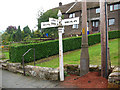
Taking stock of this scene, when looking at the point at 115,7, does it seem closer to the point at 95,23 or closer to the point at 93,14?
the point at 93,14

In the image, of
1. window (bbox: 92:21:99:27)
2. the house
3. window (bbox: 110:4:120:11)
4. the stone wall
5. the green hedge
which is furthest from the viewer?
window (bbox: 92:21:99:27)

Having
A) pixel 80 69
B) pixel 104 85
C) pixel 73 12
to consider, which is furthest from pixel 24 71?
pixel 73 12

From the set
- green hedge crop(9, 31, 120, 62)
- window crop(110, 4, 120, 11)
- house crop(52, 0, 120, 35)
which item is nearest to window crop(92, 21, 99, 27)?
house crop(52, 0, 120, 35)

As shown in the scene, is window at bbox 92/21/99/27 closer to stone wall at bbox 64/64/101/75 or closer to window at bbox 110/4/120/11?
window at bbox 110/4/120/11

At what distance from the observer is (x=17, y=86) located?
5.32 metres

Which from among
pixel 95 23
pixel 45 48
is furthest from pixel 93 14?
pixel 45 48

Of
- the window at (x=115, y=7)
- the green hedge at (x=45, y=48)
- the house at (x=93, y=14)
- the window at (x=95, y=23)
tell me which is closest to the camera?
the green hedge at (x=45, y=48)

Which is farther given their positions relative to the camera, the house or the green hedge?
the house

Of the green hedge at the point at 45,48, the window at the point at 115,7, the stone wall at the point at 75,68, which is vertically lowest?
the stone wall at the point at 75,68

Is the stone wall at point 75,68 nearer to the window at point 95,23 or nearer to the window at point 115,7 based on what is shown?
the window at point 115,7

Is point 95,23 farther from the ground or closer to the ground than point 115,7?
closer to the ground

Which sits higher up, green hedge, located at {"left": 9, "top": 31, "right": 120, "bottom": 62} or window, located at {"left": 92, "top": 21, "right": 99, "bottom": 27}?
window, located at {"left": 92, "top": 21, "right": 99, "bottom": 27}

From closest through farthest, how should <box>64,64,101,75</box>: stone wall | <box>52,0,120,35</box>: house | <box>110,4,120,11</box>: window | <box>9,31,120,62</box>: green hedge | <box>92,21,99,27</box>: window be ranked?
<box>64,64,101,75</box>: stone wall < <box>9,31,120,62</box>: green hedge < <box>110,4,120,11</box>: window < <box>52,0,120,35</box>: house < <box>92,21,99,27</box>: window

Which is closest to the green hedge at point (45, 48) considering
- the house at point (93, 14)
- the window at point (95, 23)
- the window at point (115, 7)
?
the house at point (93, 14)
